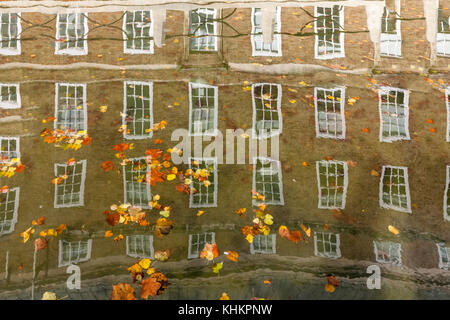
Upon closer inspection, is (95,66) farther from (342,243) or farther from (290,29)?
(342,243)

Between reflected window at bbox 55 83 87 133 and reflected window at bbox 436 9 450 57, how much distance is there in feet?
32.2

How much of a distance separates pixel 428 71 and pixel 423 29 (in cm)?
234

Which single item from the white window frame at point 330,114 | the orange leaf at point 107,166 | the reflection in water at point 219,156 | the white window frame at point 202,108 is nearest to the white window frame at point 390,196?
the reflection in water at point 219,156

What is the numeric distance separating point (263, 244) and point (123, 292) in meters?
1.90

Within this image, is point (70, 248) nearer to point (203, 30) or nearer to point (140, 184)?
point (140, 184)

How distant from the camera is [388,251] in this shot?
3.87 meters

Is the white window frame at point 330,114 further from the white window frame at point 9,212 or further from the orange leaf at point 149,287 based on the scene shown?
the white window frame at point 9,212

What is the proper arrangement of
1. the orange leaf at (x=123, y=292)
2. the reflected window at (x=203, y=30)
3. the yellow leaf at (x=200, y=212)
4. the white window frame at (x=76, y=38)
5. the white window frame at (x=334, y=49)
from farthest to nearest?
the reflected window at (x=203, y=30) < the white window frame at (x=334, y=49) < the white window frame at (x=76, y=38) < the yellow leaf at (x=200, y=212) < the orange leaf at (x=123, y=292)

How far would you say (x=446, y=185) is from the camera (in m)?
4.81

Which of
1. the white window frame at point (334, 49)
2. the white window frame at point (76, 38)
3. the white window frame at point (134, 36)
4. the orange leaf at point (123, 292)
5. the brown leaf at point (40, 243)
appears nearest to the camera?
the orange leaf at point (123, 292)

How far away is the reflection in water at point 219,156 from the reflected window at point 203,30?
2.1 inches

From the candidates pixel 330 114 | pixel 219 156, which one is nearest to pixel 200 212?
pixel 219 156

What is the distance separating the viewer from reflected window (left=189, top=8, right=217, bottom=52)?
26.2 feet

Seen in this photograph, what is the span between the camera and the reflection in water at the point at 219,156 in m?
3.64
